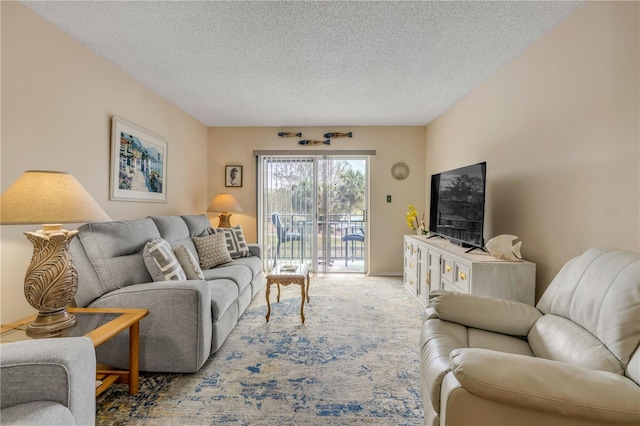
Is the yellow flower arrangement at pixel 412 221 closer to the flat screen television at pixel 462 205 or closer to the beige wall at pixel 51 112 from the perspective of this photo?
the flat screen television at pixel 462 205

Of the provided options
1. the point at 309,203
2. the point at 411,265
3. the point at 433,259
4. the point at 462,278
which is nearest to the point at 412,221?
the point at 411,265

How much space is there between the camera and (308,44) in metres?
2.30

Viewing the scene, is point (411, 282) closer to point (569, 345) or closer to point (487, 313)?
point (487, 313)

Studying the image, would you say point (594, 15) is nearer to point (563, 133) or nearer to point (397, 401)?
point (563, 133)

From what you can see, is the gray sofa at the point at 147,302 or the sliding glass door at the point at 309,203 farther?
the sliding glass door at the point at 309,203

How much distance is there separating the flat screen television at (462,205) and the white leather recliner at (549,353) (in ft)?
3.48

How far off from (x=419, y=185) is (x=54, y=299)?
A: 14.7 feet

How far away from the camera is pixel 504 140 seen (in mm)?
2680

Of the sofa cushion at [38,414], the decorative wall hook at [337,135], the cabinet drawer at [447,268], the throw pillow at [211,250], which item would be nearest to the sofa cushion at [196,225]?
the throw pillow at [211,250]

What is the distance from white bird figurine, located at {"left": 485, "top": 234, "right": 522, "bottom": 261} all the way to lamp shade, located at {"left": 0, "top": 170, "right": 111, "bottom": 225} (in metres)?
2.67

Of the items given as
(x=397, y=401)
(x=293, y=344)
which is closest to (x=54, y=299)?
(x=293, y=344)

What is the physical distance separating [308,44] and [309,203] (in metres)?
2.78

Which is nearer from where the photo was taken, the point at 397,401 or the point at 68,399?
the point at 68,399

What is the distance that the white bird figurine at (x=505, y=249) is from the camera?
87.3 inches
